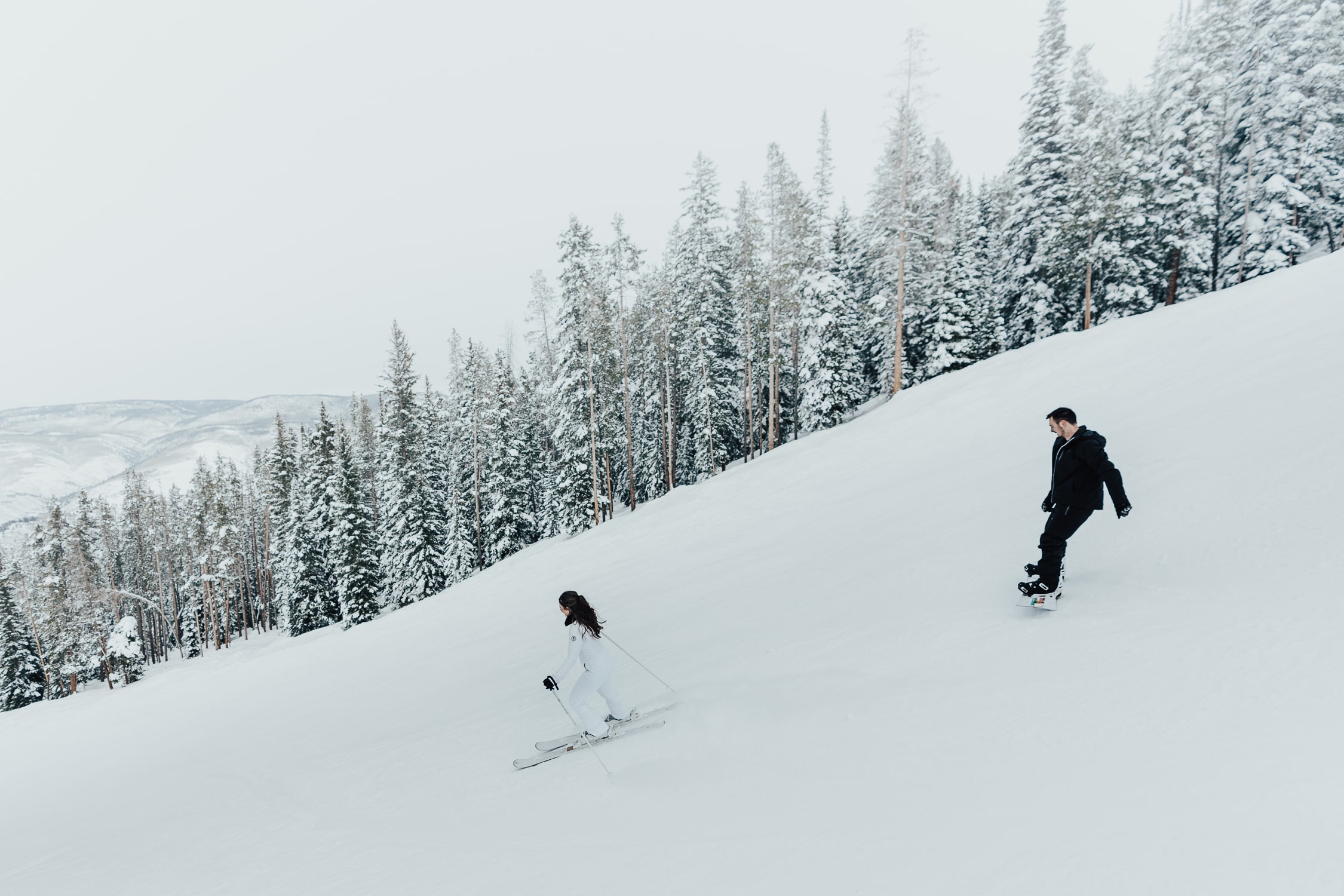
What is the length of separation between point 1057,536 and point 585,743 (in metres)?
5.47

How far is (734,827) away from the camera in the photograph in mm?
4391

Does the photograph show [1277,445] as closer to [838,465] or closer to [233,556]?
[838,465]

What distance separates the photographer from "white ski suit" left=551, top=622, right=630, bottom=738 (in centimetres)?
621

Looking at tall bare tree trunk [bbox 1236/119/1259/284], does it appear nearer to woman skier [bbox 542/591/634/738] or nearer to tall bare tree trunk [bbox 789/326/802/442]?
tall bare tree trunk [bbox 789/326/802/442]

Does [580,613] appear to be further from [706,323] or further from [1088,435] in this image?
[706,323]

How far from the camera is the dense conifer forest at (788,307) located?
30.3 metres

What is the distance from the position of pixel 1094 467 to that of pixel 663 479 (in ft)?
120

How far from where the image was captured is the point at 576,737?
6578 millimetres

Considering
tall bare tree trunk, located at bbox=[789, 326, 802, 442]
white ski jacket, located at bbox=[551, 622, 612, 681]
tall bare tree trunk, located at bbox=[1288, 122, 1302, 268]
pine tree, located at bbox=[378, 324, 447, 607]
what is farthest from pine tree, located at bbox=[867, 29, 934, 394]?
pine tree, located at bbox=[378, 324, 447, 607]

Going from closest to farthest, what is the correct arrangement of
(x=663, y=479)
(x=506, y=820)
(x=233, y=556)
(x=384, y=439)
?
(x=506, y=820), (x=384, y=439), (x=663, y=479), (x=233, y=556)

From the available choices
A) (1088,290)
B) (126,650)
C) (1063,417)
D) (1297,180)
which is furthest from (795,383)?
(126,650)

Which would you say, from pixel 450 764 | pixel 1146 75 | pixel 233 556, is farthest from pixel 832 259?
pixel 233 556

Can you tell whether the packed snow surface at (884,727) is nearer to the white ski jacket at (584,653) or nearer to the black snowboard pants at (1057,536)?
the black snowboard pants at (1057,536)

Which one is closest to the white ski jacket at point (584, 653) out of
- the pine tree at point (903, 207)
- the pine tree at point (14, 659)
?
the pine tree at point (903, 207)
